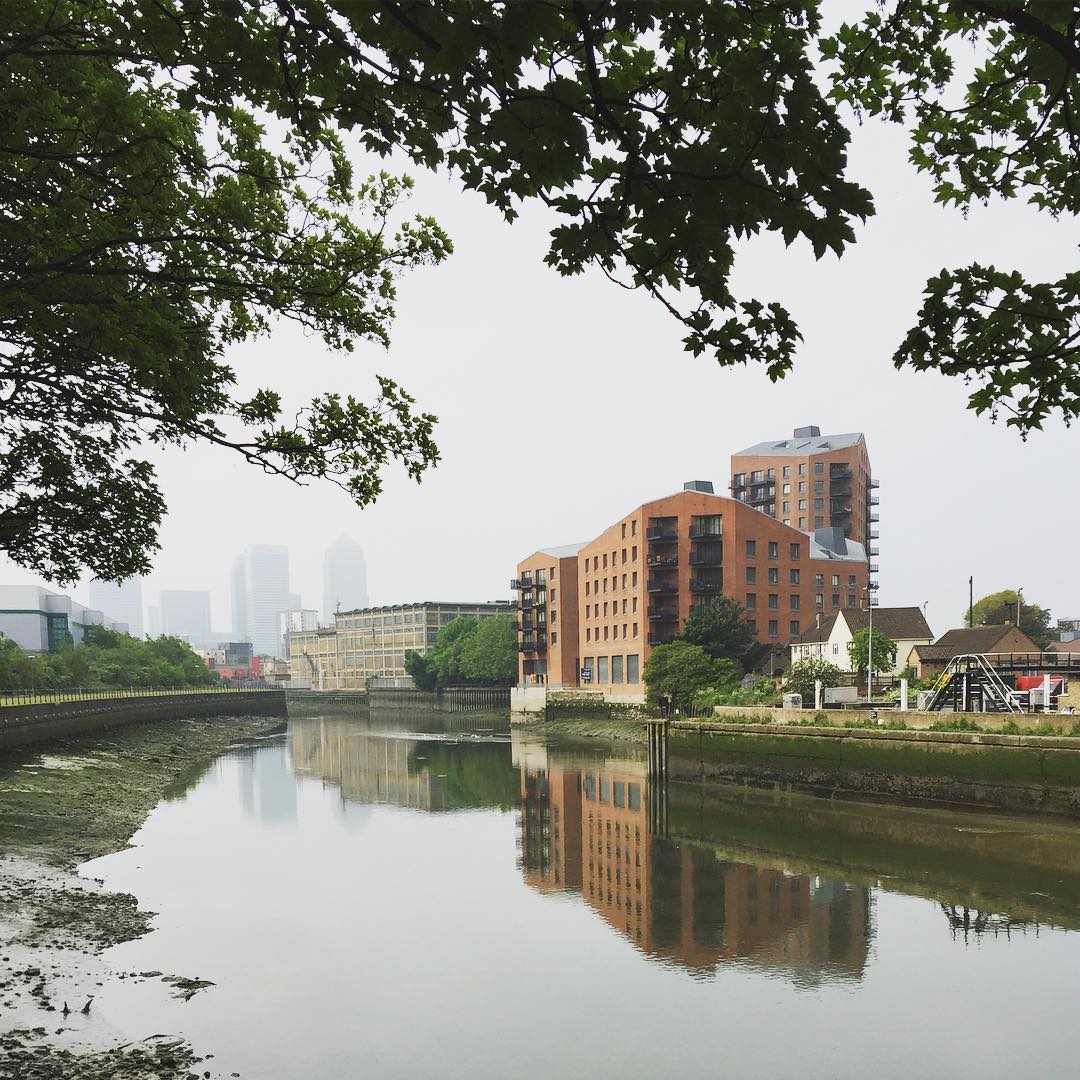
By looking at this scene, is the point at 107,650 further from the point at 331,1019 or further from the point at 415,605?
the point at 331,1019

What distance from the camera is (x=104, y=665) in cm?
11500

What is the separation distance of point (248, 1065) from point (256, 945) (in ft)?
21.8

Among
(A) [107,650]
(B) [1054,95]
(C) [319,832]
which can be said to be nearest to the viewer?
(B) [1054,95]

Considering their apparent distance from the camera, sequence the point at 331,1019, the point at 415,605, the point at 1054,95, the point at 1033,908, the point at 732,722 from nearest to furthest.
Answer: the point at 1054,95, the point at 331,1019, the point at 1033,908, the point at 732,722, the point at 415,605

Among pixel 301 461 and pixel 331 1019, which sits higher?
pixel 301 461

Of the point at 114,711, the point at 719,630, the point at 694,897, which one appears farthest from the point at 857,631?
the point at 114,711

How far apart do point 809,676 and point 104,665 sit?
87.7m

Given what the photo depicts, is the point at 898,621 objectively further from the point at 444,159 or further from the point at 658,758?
the point at 444,159

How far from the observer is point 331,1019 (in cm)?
1570

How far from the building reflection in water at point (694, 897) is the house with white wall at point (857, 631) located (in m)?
42.6

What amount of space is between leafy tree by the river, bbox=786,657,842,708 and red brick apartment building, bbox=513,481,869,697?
65.1 ft

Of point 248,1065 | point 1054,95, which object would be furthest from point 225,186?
point 248,1065

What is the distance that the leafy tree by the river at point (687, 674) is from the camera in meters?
74.2

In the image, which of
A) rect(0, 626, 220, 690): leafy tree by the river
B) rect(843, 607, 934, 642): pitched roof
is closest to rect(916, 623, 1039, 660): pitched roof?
rect(843, 607, 934, 642): pitched roof
